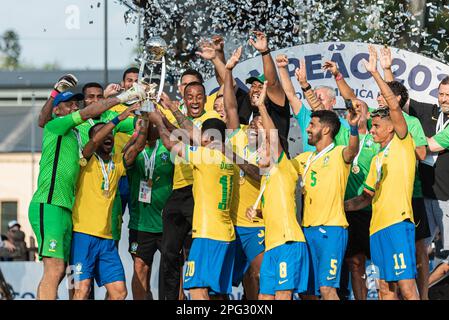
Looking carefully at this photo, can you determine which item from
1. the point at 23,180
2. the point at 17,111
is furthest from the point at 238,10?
the point at 23,180

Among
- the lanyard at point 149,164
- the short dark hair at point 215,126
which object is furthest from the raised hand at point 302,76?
the lanyard at point 149,164

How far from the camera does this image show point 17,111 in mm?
15805

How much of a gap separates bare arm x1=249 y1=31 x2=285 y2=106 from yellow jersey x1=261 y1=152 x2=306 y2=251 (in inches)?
36.8

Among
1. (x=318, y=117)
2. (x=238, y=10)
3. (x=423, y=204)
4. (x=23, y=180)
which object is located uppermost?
(x=238, y=10)

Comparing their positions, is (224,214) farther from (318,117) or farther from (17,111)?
(17,111)

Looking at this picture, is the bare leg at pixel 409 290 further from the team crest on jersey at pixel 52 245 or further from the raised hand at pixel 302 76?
the team crest on jersey at pixel 52 245

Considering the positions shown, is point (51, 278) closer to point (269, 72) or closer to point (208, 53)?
point (208, 53)

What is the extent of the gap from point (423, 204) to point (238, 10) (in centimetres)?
283

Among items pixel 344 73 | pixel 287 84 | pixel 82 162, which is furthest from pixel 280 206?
pixel 344 73

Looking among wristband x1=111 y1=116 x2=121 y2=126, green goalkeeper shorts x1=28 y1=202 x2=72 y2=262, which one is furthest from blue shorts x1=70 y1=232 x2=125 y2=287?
wristband x1=111 y1=116 x2=121 y2=126

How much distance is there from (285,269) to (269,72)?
6.07 feet

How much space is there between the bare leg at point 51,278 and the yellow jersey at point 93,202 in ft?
1.24

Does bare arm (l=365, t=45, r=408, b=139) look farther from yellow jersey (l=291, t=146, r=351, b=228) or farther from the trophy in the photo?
the trophy

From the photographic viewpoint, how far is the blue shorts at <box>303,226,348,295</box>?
849cm
